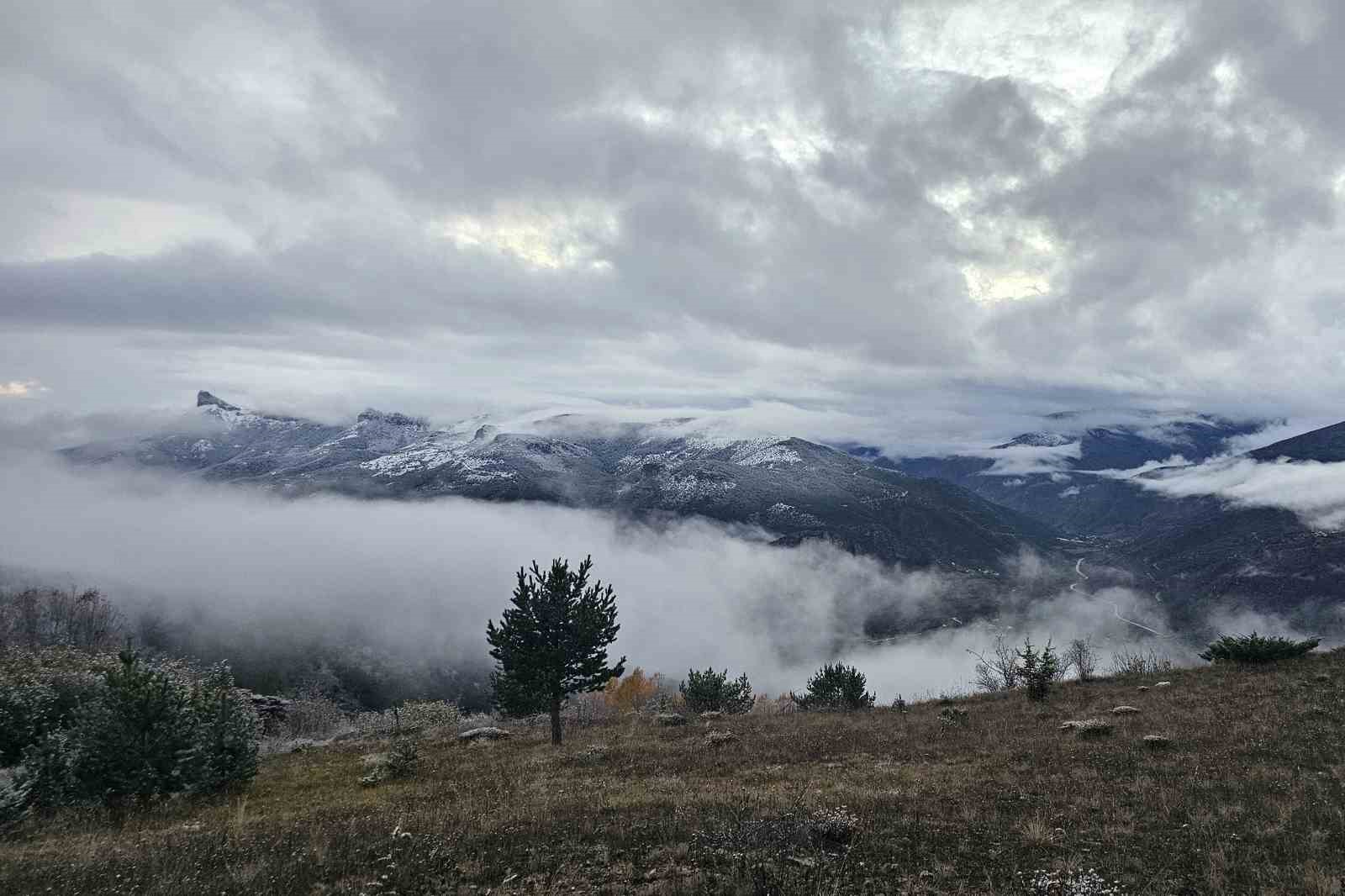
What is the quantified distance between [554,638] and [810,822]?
2244cm

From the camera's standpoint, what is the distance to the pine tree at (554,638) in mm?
33562

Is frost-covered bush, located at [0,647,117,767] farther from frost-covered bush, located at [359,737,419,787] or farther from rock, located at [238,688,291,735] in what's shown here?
rock, located at [238,688,291,735]

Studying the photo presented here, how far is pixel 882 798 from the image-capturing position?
17125 mm

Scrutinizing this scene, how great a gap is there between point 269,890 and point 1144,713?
30.2 m

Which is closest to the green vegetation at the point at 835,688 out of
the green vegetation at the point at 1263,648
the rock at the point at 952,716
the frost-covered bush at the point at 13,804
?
the rock at the point at 952,716

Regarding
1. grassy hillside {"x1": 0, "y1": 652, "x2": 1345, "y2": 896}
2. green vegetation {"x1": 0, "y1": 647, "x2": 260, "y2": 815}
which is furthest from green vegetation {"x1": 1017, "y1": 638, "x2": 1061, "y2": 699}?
green vegetation {"x1": 0, "y1": 647, "x2": 260, "y2": 815}

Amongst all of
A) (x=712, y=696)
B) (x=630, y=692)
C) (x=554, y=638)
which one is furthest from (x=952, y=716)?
(x=630, y=692)

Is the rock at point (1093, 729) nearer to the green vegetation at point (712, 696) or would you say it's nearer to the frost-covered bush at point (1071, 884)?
the frost-covered bush at point (1071, 884)

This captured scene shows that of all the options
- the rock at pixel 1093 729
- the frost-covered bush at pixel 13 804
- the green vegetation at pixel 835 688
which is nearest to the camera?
the frost-covered bush at pixel 13 804

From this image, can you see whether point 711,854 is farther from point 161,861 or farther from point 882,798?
point 161,861

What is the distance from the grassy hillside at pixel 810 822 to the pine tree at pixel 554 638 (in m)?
6.65

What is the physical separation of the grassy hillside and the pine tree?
21.8 ft

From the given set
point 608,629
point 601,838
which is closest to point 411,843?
point 601,838

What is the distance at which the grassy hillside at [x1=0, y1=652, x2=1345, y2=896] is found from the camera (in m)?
11.5
